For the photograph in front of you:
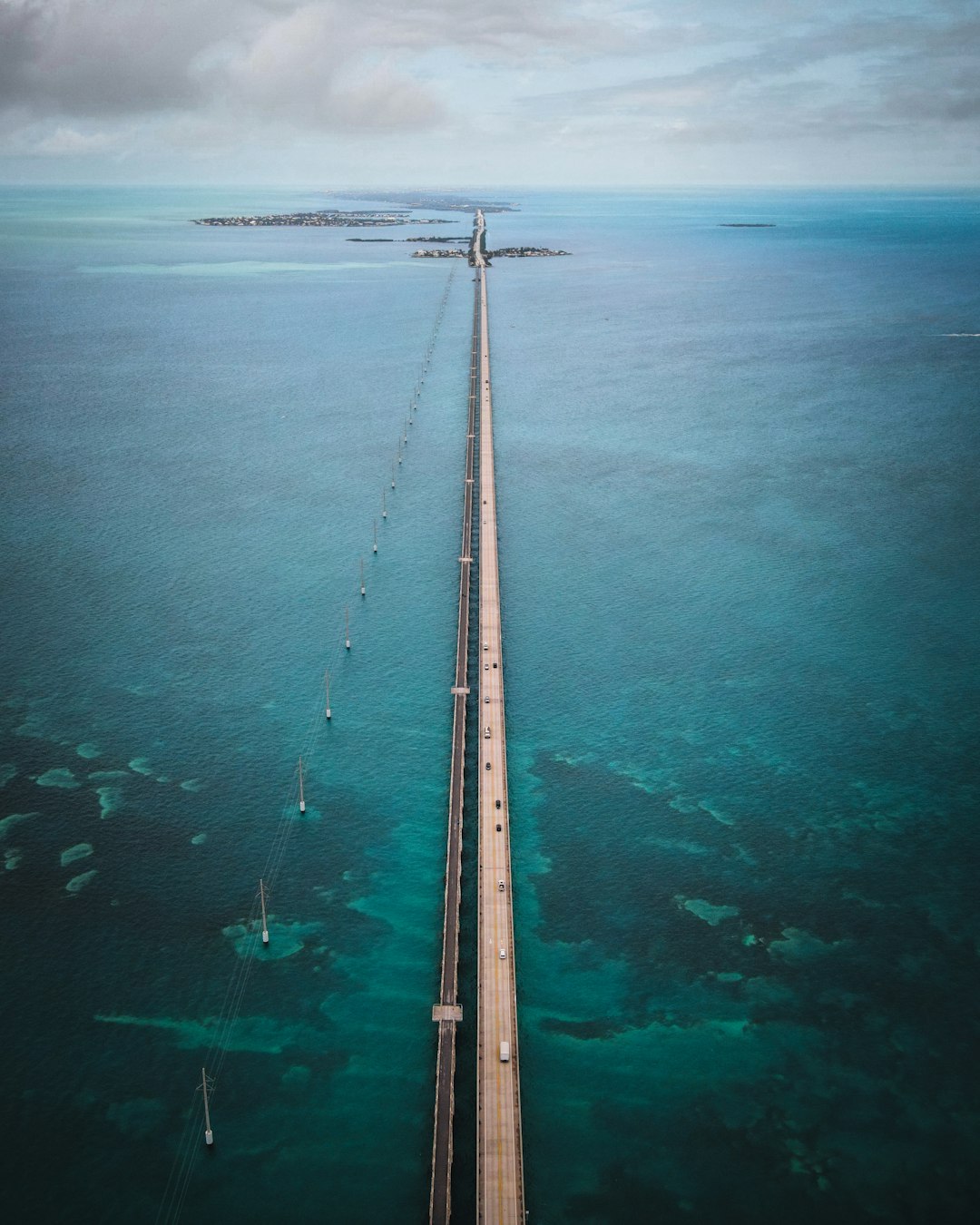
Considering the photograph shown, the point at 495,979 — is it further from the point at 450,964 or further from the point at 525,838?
the point at 525,838

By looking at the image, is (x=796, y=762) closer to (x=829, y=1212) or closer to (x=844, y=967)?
(x=844, y=967)

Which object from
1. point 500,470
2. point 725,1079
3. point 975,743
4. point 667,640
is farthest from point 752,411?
point 725,1079

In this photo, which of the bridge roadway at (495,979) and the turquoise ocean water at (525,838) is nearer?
the bridge roadway at (495,979)

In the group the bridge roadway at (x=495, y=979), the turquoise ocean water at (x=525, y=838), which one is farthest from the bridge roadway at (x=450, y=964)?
the bridge roadway at (x=495, y=979)

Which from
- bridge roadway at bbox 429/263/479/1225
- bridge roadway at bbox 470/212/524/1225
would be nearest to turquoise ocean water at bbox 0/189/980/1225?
bridge roadway at bbox 429/263/479/1225

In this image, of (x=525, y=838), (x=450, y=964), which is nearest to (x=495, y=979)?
(x=450, y=964)

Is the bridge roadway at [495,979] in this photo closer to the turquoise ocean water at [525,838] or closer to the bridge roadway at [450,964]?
the bridge roadway at [450,964]
